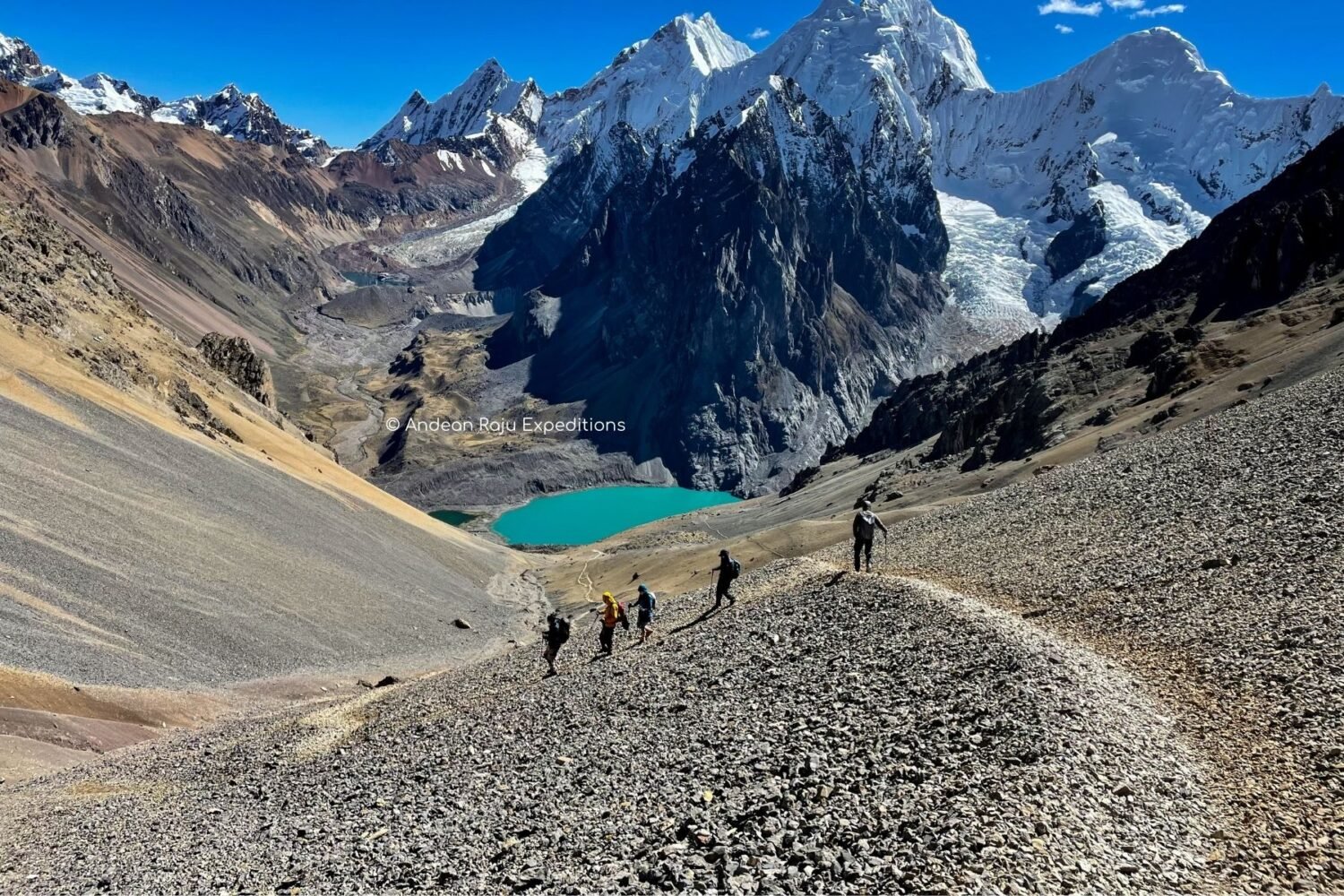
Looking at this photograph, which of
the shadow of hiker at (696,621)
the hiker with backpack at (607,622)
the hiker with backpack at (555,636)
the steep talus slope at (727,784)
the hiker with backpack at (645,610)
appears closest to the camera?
the steep talus slope at (727,784)

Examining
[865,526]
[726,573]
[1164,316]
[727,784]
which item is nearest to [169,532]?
[726,573]

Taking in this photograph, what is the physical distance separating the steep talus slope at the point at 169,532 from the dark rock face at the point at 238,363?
16477mm

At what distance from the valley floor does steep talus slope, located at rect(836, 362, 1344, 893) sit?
0.09 meters

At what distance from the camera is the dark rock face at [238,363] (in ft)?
385

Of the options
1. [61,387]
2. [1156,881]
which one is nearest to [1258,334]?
[1156,881]

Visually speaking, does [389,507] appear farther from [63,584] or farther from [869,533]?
[869,533]

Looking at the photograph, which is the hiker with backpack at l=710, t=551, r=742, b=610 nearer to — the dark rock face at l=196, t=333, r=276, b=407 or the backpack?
the backpack

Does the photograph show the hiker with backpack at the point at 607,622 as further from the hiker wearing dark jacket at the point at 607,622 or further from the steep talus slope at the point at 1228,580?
the steep talus slope at the point at 1228,580

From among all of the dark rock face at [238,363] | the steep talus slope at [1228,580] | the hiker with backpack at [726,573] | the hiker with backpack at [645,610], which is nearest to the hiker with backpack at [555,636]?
the hiker with backpack at [645,610]

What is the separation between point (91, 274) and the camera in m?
99.2

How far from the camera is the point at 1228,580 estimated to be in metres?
25.7

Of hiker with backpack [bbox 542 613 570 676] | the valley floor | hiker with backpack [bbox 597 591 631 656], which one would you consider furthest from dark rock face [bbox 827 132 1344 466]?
hiker with backpack [bbox 542 613 570 676]

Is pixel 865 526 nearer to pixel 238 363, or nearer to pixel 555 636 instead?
pixel 555 636

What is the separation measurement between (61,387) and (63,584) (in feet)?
91.9
